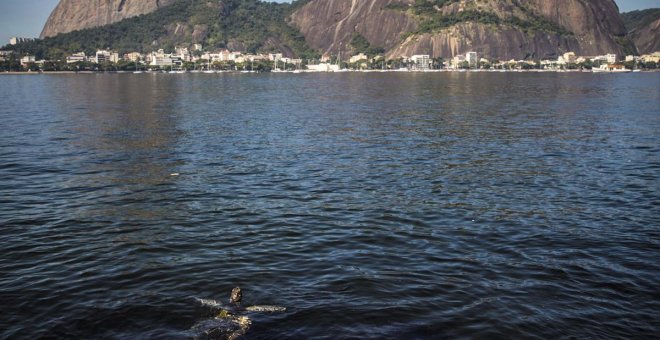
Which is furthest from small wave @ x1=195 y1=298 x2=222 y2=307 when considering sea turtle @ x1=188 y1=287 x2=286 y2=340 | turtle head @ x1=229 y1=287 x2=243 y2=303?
turtle head @ x1=229 y1=287 x2=243 y2=303

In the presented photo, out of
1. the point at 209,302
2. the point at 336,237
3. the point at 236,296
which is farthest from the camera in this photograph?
the point at 336,237

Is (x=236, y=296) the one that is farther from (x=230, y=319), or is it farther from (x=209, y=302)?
(x=230, y=319)

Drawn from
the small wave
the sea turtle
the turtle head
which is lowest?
the small wave

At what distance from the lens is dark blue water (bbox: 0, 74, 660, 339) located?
46.5ft

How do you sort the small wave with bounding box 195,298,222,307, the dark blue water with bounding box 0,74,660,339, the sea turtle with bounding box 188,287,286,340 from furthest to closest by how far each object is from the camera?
the small wave with bounding box 195,298,222,307, the dark blue water with bounding box 0,74,660,339, the sea turtle with bounding box 188,287,286,340

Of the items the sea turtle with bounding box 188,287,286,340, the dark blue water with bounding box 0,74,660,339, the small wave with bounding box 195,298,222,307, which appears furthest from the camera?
the small wave with bounding box 195,298,222,307

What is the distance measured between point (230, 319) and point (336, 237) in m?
7.58

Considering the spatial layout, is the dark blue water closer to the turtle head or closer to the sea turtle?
the sea turtle

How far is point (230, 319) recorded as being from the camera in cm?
1368

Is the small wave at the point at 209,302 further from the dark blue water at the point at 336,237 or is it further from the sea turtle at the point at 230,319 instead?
the dark blue water at the point at 336,237

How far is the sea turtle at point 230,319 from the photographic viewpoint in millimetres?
12867

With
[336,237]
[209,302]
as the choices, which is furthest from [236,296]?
[336,237]

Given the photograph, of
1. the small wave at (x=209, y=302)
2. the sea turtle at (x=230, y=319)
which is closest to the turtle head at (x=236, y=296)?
the sea turtle at (x=230, y=319)

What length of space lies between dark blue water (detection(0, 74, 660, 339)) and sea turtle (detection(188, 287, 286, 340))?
10.1 inches
